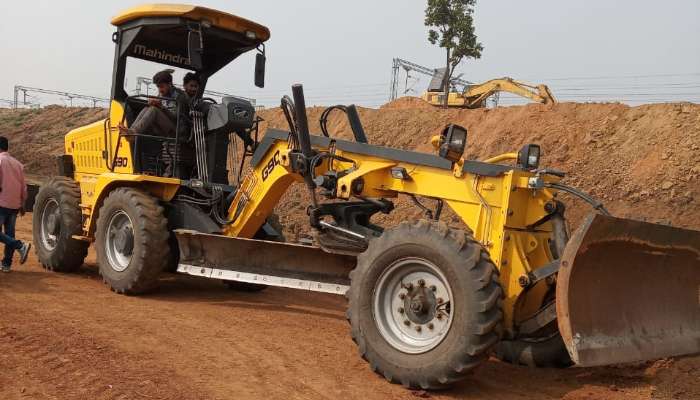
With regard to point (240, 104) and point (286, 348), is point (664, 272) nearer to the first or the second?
point (286, 348)

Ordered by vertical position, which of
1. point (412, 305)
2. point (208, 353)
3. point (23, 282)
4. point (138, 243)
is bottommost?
point (23, 282)

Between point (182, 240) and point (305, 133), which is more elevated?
point (305, 133)

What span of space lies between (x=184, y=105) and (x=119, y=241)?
1781mm

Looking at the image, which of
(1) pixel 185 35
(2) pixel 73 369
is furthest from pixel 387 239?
(1) pixel 185 35

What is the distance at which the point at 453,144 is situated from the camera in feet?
17.6

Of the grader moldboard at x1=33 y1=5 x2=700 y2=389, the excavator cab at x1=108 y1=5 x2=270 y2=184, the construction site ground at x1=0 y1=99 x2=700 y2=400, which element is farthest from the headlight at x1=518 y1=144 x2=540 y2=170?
the excavator cab at x1=108 y1=5 x2=270 y2=184

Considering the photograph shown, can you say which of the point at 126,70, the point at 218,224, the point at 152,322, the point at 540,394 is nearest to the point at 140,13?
the point at 126,70

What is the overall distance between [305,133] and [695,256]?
3560 mm

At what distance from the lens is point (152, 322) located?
642 cm

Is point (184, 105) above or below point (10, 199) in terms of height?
above

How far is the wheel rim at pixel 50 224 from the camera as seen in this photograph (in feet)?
29.3

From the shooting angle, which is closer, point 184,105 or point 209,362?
point 209,362

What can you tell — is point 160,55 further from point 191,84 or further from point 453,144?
point 453,144

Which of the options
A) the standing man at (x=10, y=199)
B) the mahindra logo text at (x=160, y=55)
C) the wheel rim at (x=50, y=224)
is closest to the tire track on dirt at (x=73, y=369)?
the standing man at (x=10, y=199)
